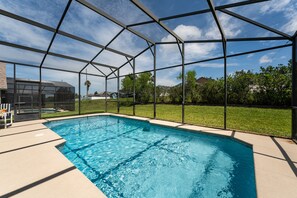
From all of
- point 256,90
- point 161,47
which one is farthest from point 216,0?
point 256,90

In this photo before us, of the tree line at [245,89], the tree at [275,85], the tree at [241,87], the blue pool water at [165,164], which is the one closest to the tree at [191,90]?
the tree line at [245,89]

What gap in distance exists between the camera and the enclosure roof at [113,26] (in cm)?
348

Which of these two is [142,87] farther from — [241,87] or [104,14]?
[104,14]

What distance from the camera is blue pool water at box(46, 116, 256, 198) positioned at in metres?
2.25

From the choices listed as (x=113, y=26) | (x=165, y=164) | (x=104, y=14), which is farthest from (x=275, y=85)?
(x=104, y=14)

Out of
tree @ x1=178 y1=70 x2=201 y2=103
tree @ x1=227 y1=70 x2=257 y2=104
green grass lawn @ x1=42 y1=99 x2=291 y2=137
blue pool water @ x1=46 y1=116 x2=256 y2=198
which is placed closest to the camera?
blue pool water @ x1=46 y1=116 x2=256 y2=198

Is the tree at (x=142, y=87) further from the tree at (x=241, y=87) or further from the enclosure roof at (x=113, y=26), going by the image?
the enclosure roof at (x=113, y=26)

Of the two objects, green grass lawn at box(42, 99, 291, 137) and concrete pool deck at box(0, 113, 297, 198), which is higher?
green grass lawn at box(42, 99, 291, 137)

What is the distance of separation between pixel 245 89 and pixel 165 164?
1158 cm

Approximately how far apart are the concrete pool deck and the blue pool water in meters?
0.31

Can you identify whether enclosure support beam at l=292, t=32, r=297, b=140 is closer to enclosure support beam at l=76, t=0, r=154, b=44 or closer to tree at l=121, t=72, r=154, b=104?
enclosure support beam at l=76, t=0, r=154, b=44

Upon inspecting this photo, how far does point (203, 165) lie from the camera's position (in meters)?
2.96

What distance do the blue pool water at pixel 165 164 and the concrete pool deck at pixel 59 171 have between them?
31 cm

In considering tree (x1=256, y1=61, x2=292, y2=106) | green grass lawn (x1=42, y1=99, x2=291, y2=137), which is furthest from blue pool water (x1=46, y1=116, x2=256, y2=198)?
tree (x1=256, y1=61, x2=292, y2=106)
